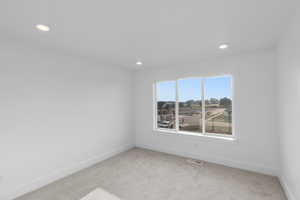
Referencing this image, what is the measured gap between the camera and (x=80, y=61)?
2938 mm

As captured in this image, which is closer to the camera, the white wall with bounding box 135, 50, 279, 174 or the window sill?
the white wall with bounding box 135, 50, 279, 174

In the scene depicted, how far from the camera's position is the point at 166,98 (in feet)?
13.1

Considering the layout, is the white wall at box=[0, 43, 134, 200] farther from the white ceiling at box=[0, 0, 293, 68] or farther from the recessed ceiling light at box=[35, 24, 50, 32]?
the recessed ceiling light at box=[35, 24, 50, 32]

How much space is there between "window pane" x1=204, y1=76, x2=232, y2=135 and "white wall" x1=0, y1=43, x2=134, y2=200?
2.57 metres

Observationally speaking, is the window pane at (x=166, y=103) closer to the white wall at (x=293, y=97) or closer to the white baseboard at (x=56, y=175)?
the white baseboard at (x=56, y=175)

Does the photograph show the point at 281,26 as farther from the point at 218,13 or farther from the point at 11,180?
the point at 11,180

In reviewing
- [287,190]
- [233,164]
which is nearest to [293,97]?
[287,190]

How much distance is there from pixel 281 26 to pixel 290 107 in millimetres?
1097

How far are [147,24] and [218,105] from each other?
2.57m

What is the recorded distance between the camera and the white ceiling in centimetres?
138

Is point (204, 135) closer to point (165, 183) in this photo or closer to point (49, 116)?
point (165, 183)

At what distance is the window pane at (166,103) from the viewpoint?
153 inches

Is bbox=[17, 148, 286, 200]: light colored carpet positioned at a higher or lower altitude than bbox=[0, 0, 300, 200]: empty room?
lower

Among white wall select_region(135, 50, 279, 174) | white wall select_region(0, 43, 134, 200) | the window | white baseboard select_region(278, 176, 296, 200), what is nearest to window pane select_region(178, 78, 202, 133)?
the window
